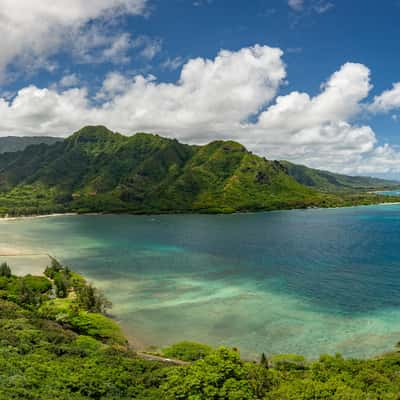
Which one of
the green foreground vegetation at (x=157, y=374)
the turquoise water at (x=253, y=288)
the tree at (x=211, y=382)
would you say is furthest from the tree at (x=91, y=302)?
the tree at (x=211, y=382)

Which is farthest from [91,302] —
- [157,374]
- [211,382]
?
[211,382]

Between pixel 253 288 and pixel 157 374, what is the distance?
213 feet

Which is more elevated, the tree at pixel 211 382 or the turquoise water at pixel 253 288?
the tree at pixel 211 382

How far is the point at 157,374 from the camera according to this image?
1614 inches

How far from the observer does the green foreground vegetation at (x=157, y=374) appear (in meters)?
32.8

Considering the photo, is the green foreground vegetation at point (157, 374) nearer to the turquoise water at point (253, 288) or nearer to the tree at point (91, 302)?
the turquoise water at point (253, 288)

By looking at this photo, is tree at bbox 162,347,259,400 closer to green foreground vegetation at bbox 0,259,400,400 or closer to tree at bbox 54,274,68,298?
green foreground vegetation at bbox 0,259,400,400

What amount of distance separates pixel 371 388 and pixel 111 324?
46.5 meters

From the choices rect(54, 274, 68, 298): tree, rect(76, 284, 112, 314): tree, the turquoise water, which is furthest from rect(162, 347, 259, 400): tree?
rect(54, 274, 68, 298): tree

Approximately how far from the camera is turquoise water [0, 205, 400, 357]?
228ft

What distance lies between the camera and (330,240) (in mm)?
179500

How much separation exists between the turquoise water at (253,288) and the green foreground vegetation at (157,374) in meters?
11.3

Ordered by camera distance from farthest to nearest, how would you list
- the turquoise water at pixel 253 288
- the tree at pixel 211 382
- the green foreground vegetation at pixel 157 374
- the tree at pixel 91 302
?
the tree at pixel 91 302, the turquoise water at pixel 253 288, the green foreground vegetation at pixel 157 374, the tree at pixel 211 382

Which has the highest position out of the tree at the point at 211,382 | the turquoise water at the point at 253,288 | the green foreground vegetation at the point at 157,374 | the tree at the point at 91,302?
the tree at the point at 211,382
